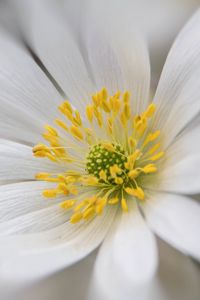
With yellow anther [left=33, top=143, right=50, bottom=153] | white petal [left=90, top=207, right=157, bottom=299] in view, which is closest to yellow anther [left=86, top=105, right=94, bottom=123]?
yellow anther [left=33, top=143, right=50, bottom=153]

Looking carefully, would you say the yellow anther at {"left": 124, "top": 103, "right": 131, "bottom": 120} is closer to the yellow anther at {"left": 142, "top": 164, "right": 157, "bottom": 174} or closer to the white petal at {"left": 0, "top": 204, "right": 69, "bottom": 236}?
the yellow anther at {"left": 142, "top": 164, "right": 157, "bottom": 174}

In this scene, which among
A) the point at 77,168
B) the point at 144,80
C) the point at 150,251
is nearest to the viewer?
the point at 150,251

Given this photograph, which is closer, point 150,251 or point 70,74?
point 150,251

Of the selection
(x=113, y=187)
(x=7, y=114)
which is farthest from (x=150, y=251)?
(x=7, y=114)

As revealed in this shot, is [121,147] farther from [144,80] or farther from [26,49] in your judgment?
[26,49]

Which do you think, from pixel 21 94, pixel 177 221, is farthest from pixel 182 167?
pixel 21 94

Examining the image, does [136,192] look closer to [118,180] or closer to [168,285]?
[118,180]
